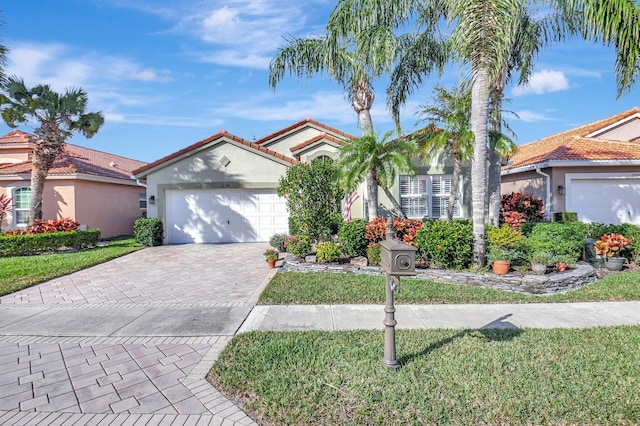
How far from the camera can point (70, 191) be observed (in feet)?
52.7

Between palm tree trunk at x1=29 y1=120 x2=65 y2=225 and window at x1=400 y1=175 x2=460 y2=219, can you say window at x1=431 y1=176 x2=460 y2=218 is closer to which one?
window at x1=400 y1=175 x2=460 y2=219

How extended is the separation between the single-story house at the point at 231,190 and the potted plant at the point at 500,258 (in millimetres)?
6413

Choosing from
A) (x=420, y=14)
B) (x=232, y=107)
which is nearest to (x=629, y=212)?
(x=420, y=14)

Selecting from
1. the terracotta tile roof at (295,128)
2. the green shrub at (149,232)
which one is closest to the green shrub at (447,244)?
the terracotta tile roof at (295,128)

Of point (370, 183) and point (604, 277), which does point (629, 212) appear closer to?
point (604, 277)

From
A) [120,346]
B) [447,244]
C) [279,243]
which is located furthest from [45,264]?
[447,244]

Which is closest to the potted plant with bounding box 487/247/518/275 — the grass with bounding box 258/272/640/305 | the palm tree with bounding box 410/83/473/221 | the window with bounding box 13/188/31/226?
the grass with bounding box 258/272/640/305

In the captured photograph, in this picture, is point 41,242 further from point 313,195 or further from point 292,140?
point 292,140

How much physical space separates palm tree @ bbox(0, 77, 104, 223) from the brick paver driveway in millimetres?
7855

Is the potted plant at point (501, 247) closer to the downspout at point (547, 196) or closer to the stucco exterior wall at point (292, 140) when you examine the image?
the downspout at point (547, 196)

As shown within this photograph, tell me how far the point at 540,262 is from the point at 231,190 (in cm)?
1211

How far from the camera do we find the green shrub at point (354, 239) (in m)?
9.59

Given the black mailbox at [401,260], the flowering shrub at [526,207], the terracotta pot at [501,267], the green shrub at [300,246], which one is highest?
the flowering shrub at [526,207]

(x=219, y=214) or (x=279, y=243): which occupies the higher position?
(x=219, y=214)
